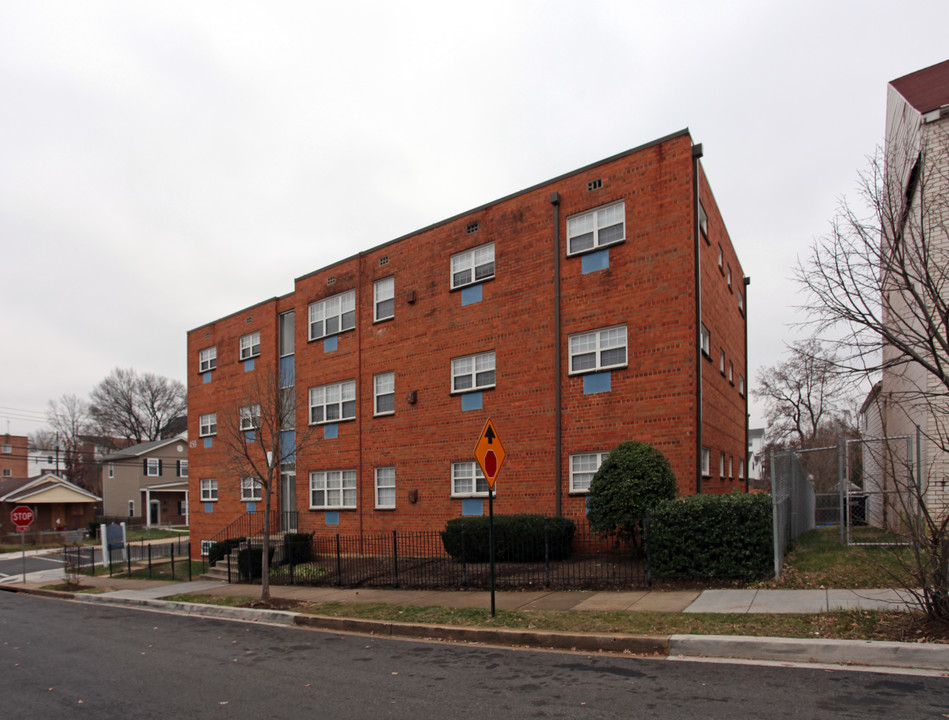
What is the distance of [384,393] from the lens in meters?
22.3

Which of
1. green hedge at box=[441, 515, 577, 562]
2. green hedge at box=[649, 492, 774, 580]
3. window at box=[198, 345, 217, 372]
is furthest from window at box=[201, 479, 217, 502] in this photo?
green hedge at box=[649, 492, 774, 580]

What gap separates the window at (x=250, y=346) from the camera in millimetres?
28542

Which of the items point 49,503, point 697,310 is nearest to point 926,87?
point 697,310

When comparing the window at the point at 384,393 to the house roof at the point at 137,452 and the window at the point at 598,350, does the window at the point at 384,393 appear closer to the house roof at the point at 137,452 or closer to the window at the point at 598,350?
the window at the point at 598,350

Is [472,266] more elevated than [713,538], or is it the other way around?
[472,266]

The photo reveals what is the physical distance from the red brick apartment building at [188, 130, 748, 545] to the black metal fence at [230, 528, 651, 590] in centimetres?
97

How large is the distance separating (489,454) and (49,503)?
55.7 meters

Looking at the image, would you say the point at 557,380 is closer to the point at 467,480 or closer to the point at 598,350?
the point at 598,350

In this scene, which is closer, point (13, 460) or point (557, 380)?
point (557, 380)

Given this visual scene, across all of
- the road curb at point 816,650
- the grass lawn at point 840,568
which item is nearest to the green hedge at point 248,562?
the grass lawn at point 840,568

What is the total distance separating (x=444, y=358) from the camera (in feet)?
66.6

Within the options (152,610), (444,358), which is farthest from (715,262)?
(152,610)

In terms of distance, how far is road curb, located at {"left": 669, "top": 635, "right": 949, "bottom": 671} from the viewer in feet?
22.8

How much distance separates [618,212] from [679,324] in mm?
3339
